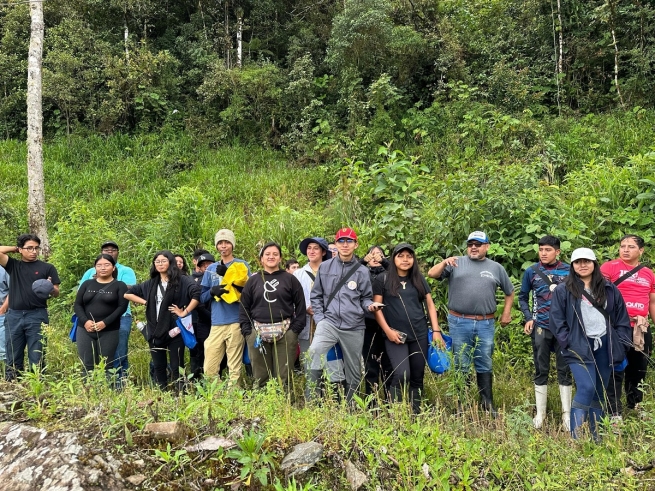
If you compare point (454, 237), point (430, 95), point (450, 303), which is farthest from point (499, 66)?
point (450, 303)

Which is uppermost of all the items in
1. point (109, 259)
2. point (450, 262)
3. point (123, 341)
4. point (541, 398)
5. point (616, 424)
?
point (109, 259)

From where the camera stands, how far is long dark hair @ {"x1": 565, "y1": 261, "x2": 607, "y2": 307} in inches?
153

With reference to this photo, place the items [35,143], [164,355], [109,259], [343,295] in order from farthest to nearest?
[35,143] → [164,355] → [109,259] → [343,295]

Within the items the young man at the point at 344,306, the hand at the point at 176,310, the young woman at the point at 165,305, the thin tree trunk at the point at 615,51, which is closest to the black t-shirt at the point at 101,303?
the young woman at the point at 165,305

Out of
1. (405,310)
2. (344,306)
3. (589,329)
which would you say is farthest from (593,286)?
(344,306)

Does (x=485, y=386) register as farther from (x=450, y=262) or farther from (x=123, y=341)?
(x=123, y=341)

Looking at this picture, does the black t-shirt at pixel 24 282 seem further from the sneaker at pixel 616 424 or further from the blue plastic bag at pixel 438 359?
the sneaker at pixel 616 424

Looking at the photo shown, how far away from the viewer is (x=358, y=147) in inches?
465

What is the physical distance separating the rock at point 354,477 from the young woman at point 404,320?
6.55ft

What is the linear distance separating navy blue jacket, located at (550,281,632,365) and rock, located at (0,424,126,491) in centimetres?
335

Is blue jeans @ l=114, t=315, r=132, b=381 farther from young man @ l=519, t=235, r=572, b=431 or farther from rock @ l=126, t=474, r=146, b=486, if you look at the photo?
young man @ l=519, t=235, r=572, b=431

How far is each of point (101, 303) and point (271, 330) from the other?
5.95 ft

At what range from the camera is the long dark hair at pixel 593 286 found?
388cm

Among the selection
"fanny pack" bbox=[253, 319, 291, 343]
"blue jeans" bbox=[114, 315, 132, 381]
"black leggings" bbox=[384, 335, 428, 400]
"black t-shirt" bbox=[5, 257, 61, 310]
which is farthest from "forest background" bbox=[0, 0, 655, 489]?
"fanny pack" bbox=[253, 319, 291, 343]
